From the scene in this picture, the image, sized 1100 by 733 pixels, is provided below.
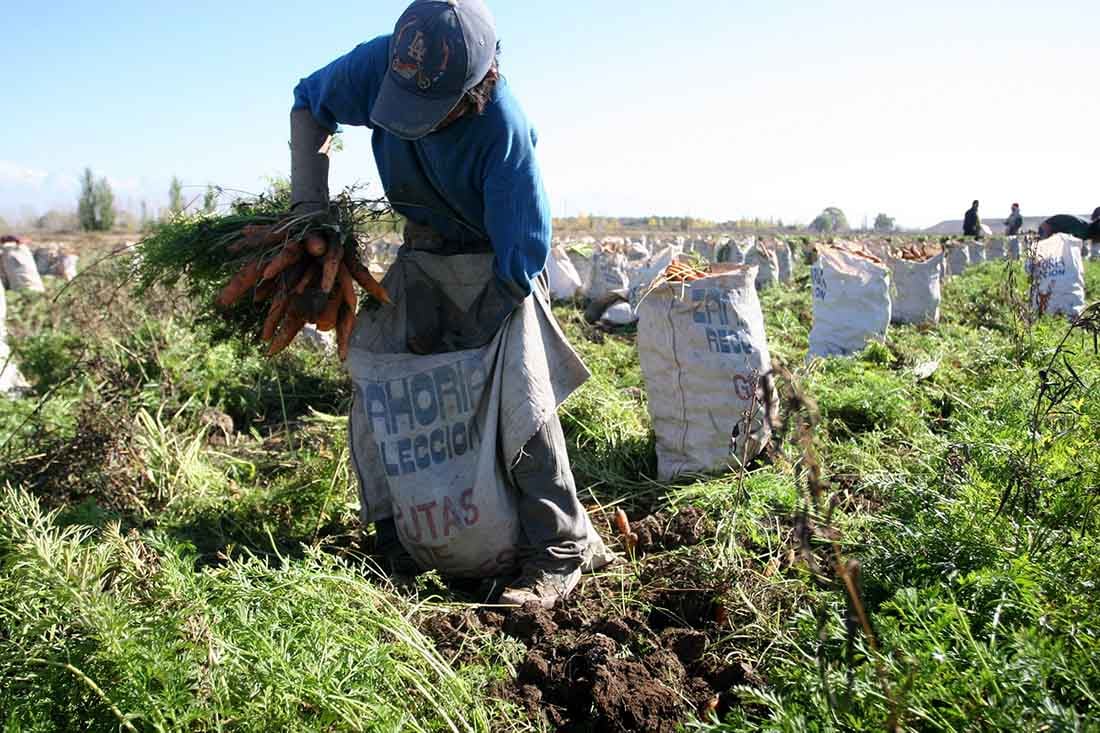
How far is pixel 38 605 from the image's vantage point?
1708 mm

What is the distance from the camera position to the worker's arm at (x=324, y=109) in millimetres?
2682

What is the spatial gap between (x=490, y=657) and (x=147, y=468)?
1.91 m

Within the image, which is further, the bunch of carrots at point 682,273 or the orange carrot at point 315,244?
the bunch of carrots at point 682,273

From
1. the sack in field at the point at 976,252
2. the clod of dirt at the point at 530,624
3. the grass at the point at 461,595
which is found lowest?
the clod of dirt at the point at 530,624

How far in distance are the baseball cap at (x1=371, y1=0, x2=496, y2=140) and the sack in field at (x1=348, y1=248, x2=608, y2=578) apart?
62cm

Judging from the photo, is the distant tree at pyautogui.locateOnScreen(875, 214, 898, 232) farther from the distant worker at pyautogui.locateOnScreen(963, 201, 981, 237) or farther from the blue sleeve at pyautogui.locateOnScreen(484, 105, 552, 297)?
the blue sleeve at pyautogui.locateOnScreen(484, 105, 552, 297)

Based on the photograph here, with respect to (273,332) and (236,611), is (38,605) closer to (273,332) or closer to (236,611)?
(236,611)

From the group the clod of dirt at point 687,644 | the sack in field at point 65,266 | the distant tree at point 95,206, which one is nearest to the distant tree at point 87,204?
the distant tree at point 95,206

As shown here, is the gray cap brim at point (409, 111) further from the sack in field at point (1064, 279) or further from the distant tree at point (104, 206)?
the distant tree at point (104, 206)

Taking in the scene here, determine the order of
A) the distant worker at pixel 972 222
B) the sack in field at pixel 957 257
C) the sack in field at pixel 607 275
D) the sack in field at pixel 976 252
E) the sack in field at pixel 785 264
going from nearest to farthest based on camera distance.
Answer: the sack in field at pixel 607 275, the sack in field at pixel 785 264, the sack in field at pixel 957 257, the sack in field at pixel 976 252, the distant worker at pixel 972 222

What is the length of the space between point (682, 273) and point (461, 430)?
1.78 m

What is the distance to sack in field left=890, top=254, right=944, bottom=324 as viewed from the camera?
26.2ft

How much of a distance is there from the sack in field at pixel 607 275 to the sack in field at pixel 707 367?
5.66 meters

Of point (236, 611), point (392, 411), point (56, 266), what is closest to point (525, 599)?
point (392, 411)
